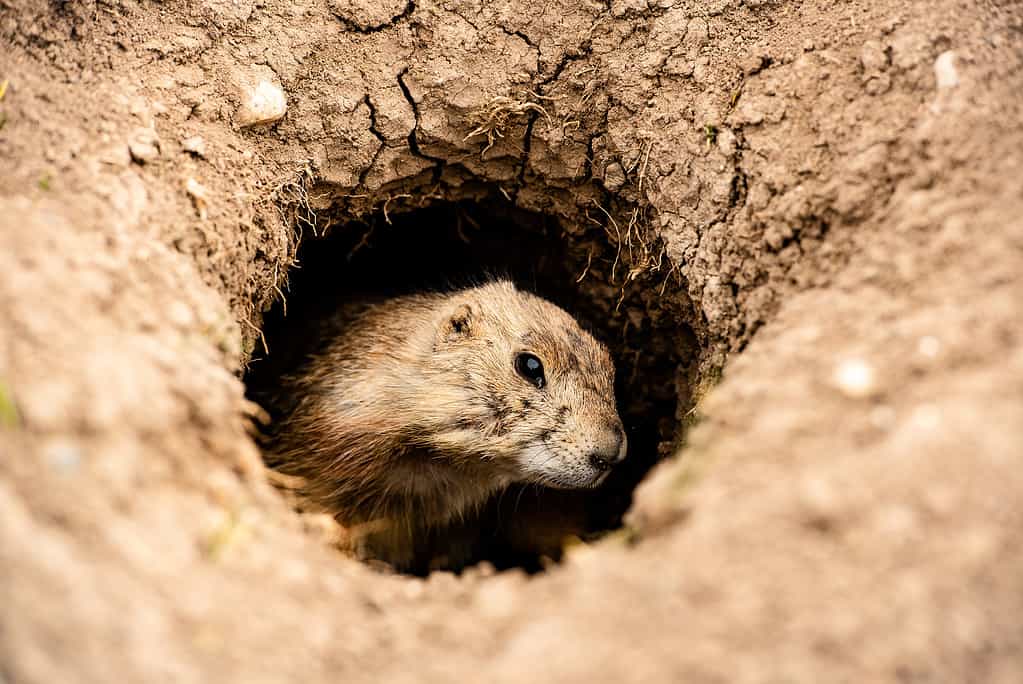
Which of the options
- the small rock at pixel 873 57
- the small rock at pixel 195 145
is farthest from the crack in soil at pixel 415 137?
the small rock at pixel 873 57

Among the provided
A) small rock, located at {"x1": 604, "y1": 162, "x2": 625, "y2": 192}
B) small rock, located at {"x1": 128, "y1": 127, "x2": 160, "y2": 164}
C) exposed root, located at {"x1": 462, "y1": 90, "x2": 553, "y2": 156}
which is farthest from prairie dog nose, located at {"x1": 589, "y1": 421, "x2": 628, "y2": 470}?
small rock, located at {"x1": 128, "y1": 127, "x2": 160, "y2": 164}

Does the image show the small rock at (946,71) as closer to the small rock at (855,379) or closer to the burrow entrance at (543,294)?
the small rock at (855,379)

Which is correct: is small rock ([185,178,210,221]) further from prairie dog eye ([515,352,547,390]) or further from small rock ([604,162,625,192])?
small rock ([604,162,625,192])

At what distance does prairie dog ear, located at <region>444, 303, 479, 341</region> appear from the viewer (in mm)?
4527

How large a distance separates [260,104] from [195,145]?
0.42 meters

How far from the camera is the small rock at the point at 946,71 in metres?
3.35

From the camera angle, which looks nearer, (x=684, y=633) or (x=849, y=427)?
(x=684, y=633)

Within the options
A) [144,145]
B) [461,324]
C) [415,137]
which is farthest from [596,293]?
[144,145]

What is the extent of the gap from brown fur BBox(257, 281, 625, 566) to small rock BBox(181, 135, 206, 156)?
136 cm

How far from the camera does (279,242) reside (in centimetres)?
436

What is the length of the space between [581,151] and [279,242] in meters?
1.68

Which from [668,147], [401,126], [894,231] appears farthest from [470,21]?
[894,231]

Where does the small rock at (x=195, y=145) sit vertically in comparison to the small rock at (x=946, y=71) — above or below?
below

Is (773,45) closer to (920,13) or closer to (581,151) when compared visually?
(920,13)
